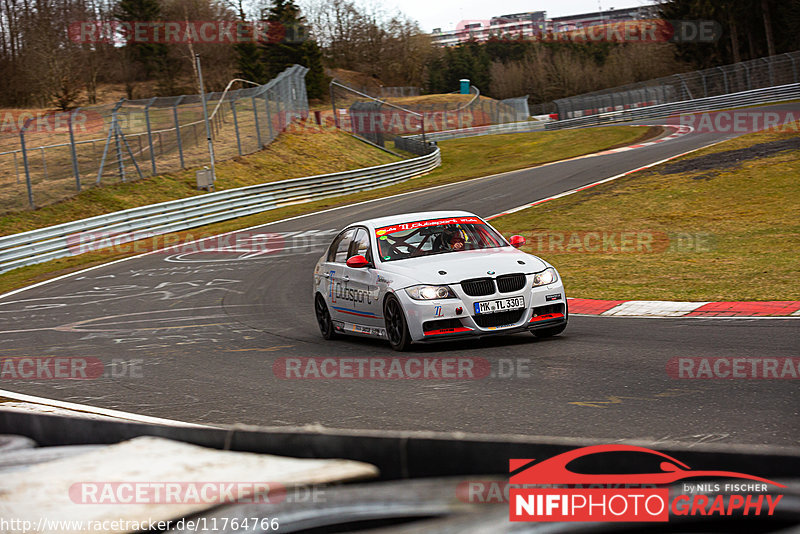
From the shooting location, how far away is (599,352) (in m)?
8.16

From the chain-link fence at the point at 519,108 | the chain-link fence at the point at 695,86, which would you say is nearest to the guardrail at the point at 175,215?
the chain-link fence at the point at 695,86

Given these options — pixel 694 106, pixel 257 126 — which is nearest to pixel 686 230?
pixel 257 126

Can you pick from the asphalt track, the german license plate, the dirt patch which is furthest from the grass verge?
the german license plate

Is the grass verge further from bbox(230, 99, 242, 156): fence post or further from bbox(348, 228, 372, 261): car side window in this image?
bbox(348, 228, 372, 261): car side window

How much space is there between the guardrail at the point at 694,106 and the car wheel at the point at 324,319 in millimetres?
47115

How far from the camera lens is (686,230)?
1958cm

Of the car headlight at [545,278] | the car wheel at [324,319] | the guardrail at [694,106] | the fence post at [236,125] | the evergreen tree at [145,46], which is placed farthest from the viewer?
the evergreen tree at [145,46]

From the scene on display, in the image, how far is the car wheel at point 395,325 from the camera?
8.92m

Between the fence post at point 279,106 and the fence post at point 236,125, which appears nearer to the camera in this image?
the fence post at point 236,125

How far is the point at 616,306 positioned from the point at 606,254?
21.3 ft

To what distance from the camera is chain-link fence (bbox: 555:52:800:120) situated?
5472 centimetres

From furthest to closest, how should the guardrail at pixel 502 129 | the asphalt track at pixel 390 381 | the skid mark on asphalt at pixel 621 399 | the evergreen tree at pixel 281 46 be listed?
the evergreen tree at pixel 281 46 < the guardrail at pixel 502 129 < the skid mark on asphalt at pixel 621 399 < the asphalt track at pixel 390 381

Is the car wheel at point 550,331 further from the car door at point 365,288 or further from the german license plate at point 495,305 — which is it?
the car door at point 365,288

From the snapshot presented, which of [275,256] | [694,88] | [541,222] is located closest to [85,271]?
[275,256]
